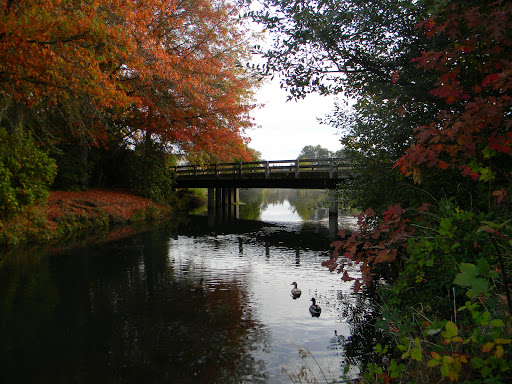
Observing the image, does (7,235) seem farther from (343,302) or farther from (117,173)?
(117,173)

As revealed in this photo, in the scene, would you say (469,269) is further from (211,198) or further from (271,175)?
(211,198)

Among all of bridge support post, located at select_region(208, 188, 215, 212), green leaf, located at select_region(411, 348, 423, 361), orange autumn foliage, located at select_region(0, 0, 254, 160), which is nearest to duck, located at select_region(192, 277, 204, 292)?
orange autumn foliage, located at select_region(0, 0, 254, 160)

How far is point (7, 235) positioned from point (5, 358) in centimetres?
863

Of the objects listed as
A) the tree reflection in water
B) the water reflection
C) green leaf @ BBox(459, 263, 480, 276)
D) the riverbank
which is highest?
green leaf @ BBox(459, 263, 480, 276)

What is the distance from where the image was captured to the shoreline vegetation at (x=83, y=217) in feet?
44.6

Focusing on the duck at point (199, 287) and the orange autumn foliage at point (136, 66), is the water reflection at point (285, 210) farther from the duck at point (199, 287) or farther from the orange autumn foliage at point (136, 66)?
the orange autumn foliage at point (136, 66)

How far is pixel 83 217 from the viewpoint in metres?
17.4

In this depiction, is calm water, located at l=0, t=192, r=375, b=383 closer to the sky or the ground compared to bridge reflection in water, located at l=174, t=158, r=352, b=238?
closer to the ground

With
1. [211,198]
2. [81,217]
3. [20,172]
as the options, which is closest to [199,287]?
[20,172]

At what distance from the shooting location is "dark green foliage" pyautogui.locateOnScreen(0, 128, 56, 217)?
41.2 ft

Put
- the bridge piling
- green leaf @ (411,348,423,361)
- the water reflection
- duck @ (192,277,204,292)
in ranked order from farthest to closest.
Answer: the bridge piling
the water reflection
duck @ (192,277,204,292)
green leaf @ (411,348,423,361)

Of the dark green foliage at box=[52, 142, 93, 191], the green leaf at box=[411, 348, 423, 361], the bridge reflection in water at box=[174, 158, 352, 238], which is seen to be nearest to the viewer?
the green leaf at box=[411, 348, 423, 361]

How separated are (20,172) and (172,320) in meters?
9.58

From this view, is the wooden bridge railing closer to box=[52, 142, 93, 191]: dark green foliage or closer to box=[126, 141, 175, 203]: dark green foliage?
box=[126, 141, 175, 203]: dark green foliage
